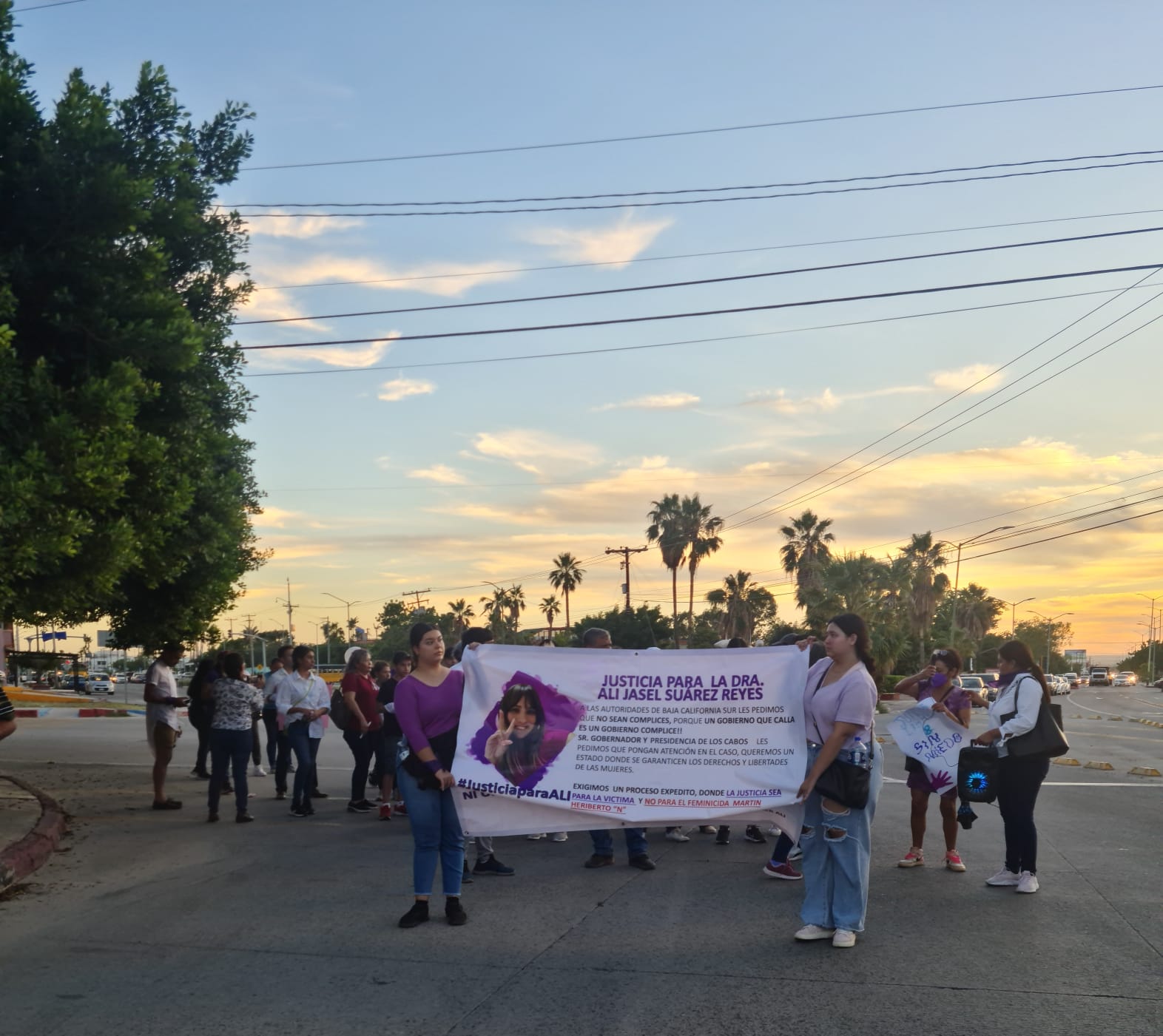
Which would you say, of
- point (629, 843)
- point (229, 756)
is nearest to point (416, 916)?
point (629, 843)

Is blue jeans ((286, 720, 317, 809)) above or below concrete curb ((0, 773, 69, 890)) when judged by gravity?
above


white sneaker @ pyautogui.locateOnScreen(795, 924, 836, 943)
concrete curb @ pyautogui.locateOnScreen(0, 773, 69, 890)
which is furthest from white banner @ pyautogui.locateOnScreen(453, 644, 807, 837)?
concrete curb @ pyautogui.locateOnScreen(0, 773, 69, 890)

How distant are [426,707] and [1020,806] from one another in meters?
4.19

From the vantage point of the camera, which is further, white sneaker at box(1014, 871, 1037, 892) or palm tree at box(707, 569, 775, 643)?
palm tree at box(707, 569, 775, 643)

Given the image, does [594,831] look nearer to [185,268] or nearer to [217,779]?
[217,779]

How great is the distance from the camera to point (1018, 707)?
25.9 feet

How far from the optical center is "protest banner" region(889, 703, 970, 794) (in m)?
8.75

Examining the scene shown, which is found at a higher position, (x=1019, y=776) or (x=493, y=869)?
(x=1019, y=776)

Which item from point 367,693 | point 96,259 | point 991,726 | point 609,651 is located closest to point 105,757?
point 367,693

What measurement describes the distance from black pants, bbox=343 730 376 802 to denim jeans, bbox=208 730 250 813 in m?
1.27

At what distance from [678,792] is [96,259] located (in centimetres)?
733

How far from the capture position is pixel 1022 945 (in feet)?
21.0

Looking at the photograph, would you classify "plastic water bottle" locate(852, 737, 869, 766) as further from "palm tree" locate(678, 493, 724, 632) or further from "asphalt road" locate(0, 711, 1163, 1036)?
"palm tree" locate(678, 493, 724, 632)

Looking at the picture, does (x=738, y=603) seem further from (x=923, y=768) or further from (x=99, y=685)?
(x=923, y=768)
